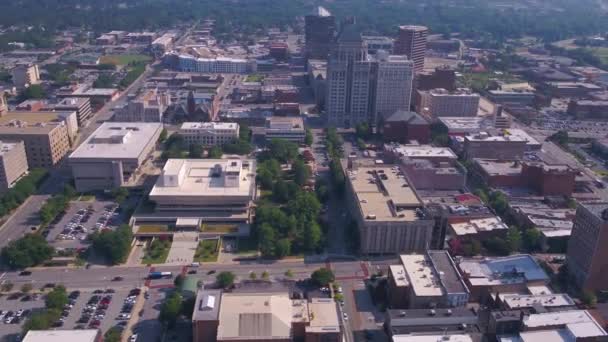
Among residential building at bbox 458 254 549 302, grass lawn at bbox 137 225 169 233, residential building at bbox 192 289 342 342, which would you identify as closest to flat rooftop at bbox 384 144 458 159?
residential building at bbox 458 254 549 302

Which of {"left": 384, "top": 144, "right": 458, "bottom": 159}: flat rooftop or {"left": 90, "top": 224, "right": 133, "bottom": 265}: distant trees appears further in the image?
{"left": 384, "top": 144, "right": 458, "bottom": 159}: flat rooftop

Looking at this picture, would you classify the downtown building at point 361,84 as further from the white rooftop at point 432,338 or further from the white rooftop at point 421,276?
the white rooftop at point 432,338

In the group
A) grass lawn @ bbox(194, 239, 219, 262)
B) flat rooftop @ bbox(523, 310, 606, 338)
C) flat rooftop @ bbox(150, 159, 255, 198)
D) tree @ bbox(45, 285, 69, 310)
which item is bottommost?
grass lawn @ bbox(194, 239, 219, 262)

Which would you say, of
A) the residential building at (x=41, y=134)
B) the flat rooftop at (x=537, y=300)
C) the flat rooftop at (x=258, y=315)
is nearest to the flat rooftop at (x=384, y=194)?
the flat rooftop at (x=537, y=300)

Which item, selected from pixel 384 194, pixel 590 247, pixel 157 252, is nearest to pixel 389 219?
pixel 384 194

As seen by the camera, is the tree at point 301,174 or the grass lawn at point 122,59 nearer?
the tree at point 301,174

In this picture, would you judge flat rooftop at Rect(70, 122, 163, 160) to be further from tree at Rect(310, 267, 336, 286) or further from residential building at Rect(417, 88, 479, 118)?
residential building at Rect(417, 88, 479, 118)
